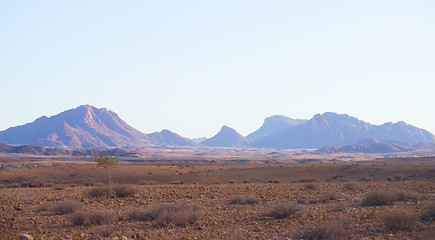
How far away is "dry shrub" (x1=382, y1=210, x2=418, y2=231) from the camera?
1148 centimetres

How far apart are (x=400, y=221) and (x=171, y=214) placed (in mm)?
8017

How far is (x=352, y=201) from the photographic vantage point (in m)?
18.1

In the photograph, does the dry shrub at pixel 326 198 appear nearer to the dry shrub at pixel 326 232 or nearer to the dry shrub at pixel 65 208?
the dry shrub at pixel 326 232

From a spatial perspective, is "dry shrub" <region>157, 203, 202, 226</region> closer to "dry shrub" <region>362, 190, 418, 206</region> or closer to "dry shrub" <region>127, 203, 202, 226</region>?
"dry shrub" <region>127, 203, 202, 226</region>

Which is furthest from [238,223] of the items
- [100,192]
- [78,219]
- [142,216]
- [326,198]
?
[100,192]

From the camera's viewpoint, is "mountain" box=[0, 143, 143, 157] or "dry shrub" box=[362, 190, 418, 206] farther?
"mountain" box=[0, 143, 143, 157]

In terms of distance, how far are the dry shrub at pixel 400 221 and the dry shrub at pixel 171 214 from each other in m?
6.75

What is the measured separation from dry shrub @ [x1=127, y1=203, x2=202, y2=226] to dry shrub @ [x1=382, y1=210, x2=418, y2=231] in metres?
6.75

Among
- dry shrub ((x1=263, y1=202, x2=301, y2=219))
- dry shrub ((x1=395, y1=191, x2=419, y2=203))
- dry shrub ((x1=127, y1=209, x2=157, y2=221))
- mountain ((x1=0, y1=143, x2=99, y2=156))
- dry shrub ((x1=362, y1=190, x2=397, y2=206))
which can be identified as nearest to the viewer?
dry shrub ((x1=127, y1=209, x2=157, y2=221))

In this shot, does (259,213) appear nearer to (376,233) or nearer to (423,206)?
(376,233)

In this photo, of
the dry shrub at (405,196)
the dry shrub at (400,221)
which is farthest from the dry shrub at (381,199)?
the dry shrub at (400,221)

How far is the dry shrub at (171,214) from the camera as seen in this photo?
42.5 ft

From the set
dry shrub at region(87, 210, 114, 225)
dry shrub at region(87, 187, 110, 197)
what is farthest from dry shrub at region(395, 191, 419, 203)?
dry shrub at region(87, 187, 110, 197)

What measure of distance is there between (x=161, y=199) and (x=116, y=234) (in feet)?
28.0
